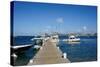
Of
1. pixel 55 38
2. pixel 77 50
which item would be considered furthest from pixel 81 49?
pixel 55 38

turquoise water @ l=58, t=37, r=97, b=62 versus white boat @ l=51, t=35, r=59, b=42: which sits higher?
white boat @ l=51, t=35, r=59, b=42

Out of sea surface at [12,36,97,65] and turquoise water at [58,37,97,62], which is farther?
turquoise water at [58,37,97,62]

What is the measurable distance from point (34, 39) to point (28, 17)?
345 millimetres

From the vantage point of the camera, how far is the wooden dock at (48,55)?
3.00m

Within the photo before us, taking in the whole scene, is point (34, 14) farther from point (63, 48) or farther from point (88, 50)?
point (88, 50)

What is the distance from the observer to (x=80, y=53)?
3250 mm

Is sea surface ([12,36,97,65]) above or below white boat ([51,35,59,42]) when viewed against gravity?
below

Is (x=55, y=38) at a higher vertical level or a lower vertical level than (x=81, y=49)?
higher

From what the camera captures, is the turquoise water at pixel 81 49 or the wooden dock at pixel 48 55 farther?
the turquoise water at pixel 81 49

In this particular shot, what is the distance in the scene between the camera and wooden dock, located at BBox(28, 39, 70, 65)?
3004 mm

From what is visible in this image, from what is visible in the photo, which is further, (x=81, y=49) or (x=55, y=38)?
(x=81, y=49)

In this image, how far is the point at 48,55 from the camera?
10.1 ft

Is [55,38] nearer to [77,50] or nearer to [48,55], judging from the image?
[48,55]
